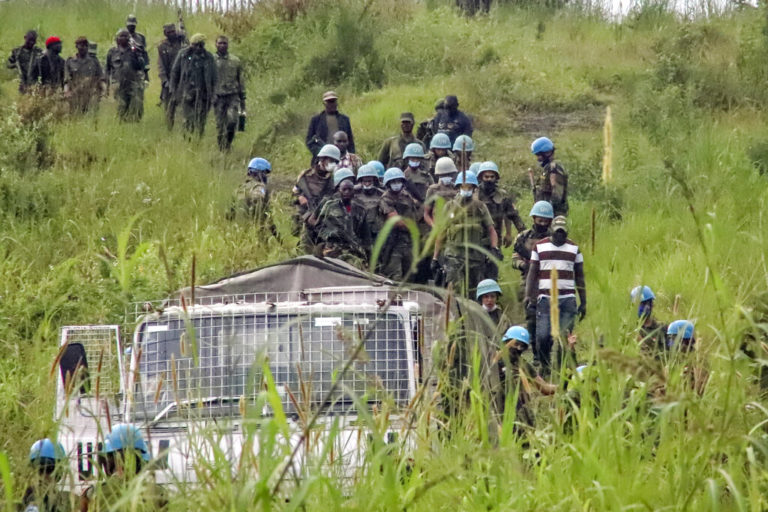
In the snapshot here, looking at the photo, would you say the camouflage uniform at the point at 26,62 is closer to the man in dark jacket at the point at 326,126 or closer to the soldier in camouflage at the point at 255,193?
the man in dark jacket at the point at 326,126

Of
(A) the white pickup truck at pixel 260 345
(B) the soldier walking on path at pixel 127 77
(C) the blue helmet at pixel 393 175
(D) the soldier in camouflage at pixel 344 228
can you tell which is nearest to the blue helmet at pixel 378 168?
(C) the blue helmet at pixel 393 175

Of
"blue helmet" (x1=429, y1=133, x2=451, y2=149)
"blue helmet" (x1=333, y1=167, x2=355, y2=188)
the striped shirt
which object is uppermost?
"blue helmet" (x1=429, y1=133, x2=451, y2=149)

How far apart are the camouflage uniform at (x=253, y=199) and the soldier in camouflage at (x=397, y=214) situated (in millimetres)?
1506

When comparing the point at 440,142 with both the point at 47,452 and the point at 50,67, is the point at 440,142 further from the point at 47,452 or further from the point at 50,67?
the point at 47,452

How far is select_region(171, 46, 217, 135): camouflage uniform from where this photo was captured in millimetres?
19156

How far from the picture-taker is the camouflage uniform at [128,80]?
2111cm

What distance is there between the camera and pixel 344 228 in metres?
13.1

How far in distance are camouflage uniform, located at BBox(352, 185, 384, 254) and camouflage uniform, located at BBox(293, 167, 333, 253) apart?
1.79 feet

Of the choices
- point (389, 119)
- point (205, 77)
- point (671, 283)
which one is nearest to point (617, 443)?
point (671, 283)

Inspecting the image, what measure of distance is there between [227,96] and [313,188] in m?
4.97

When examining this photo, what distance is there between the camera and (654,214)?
1717cm

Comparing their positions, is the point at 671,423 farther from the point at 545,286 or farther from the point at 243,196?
the point at 243,196

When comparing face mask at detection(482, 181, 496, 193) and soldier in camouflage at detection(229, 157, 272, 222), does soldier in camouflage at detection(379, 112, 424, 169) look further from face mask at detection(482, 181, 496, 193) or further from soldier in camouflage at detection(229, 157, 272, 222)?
face mask at detection(482, 181, 496, 193)

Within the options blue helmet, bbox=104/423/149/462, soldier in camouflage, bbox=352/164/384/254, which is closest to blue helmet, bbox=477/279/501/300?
soldier in camouflage, bbox=352/164/384/254
